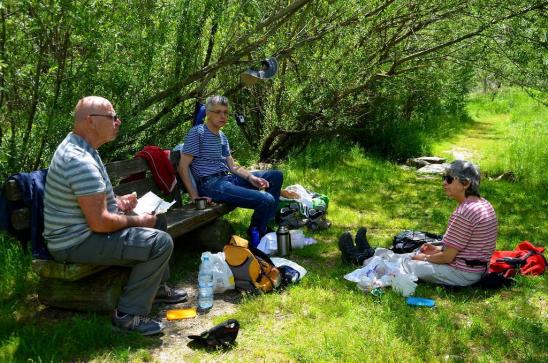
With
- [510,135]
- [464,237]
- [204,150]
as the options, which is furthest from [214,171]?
[510,135]

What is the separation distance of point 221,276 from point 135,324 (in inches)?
37.9

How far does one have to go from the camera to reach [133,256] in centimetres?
357

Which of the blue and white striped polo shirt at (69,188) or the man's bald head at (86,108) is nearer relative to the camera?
the blue and white striped polo shirt at (69,188)

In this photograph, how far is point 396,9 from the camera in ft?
27.2

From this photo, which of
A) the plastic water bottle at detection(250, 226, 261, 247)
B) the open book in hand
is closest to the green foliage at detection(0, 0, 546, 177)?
the open book in hand

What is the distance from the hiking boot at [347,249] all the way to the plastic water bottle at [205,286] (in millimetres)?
1466

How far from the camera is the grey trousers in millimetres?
3512

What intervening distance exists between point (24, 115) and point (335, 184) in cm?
532

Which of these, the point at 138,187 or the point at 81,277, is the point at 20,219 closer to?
the point at 81,277

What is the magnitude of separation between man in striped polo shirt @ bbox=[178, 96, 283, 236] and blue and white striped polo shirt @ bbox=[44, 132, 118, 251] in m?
2.03

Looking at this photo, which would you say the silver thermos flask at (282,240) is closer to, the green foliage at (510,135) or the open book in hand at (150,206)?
the open book in hand at (150,206)

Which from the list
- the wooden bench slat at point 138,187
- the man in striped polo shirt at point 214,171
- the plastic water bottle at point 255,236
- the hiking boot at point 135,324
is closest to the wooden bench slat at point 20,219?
the hiking boot at point 135,324

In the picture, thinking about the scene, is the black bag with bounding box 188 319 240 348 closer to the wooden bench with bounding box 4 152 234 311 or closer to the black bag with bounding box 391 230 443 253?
the wooden bench with bounding box 4 152 234 311

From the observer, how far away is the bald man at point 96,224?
3.38 metres
